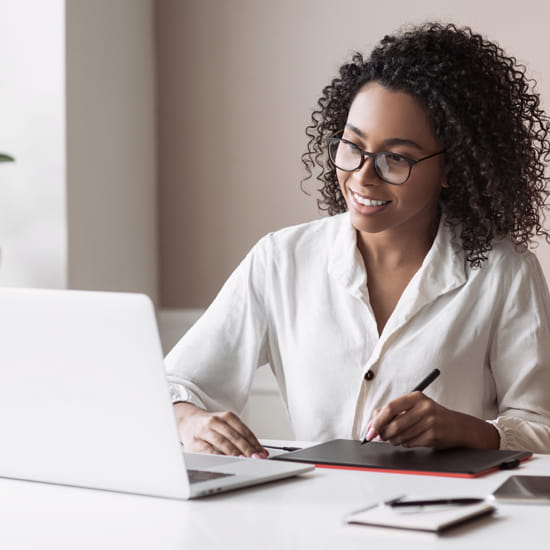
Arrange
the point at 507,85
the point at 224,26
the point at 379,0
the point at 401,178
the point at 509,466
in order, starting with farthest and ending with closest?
the point at 224,26 → the point at 379,0 → the point at 507,85 → the point at 401,178 → the point at 509,466

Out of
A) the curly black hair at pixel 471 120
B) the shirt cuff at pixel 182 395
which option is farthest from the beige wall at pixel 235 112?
the shirt cuff at pixel 182 395

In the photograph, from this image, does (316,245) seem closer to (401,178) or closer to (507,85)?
(401,178)

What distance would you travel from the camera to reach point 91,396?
1.13 metres

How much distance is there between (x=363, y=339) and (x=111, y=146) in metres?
1.79

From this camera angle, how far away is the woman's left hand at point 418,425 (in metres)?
1.39

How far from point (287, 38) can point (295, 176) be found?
470 millimetres

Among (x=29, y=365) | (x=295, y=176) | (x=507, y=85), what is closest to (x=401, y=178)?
(x=507, y=85)

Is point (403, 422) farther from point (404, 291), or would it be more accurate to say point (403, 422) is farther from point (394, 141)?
point (394, 141)

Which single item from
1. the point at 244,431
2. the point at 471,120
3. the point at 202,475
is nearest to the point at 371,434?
the point at 244,431

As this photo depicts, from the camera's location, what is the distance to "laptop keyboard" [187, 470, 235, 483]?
1185 millimetres

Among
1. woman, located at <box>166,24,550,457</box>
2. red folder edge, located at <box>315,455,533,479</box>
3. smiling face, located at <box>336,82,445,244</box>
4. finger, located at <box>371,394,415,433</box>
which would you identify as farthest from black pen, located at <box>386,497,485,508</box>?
smiling face, located at <box>336,82,445,244</box>

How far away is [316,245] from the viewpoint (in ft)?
6.35

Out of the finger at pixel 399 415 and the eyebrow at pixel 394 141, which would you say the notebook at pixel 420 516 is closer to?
the finger at pixel 399 415

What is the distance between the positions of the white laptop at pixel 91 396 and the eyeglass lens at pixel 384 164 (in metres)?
0.70
